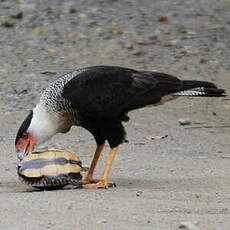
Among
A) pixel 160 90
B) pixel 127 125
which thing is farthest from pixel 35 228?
pixel 127 125

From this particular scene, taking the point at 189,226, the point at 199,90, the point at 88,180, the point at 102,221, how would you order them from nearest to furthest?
1. the point at 189,226
2. the point at 102,221
3. the point at 88,180
4. the point at 199,90

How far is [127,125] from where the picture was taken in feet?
32.3

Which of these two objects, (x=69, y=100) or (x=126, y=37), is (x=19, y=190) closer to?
(x=69, y=100)

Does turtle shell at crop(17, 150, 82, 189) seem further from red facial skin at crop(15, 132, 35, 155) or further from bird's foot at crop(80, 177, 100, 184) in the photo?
bird's foot at crop(80, 177, 100, 184)

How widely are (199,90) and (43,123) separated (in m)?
1.31

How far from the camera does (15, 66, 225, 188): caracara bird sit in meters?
7.38

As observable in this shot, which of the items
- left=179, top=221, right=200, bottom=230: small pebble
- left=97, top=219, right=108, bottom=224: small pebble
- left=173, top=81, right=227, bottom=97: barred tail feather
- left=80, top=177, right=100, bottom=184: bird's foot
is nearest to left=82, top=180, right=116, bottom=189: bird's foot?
left=80, top=177, right=100, bottom=184: bird's foot

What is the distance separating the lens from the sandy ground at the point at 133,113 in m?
6.11

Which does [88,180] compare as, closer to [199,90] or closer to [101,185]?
[101,185]

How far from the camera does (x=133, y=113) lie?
10234 mm

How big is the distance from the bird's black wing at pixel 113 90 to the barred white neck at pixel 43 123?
189 mm

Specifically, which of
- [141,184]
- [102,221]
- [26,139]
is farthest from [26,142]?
[102,221]

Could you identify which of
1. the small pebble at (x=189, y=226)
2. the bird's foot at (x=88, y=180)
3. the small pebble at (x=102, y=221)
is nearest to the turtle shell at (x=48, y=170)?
the bird's foot at (x=88, y=180)

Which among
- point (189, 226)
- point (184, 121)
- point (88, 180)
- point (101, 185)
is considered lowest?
point (184, 121)
